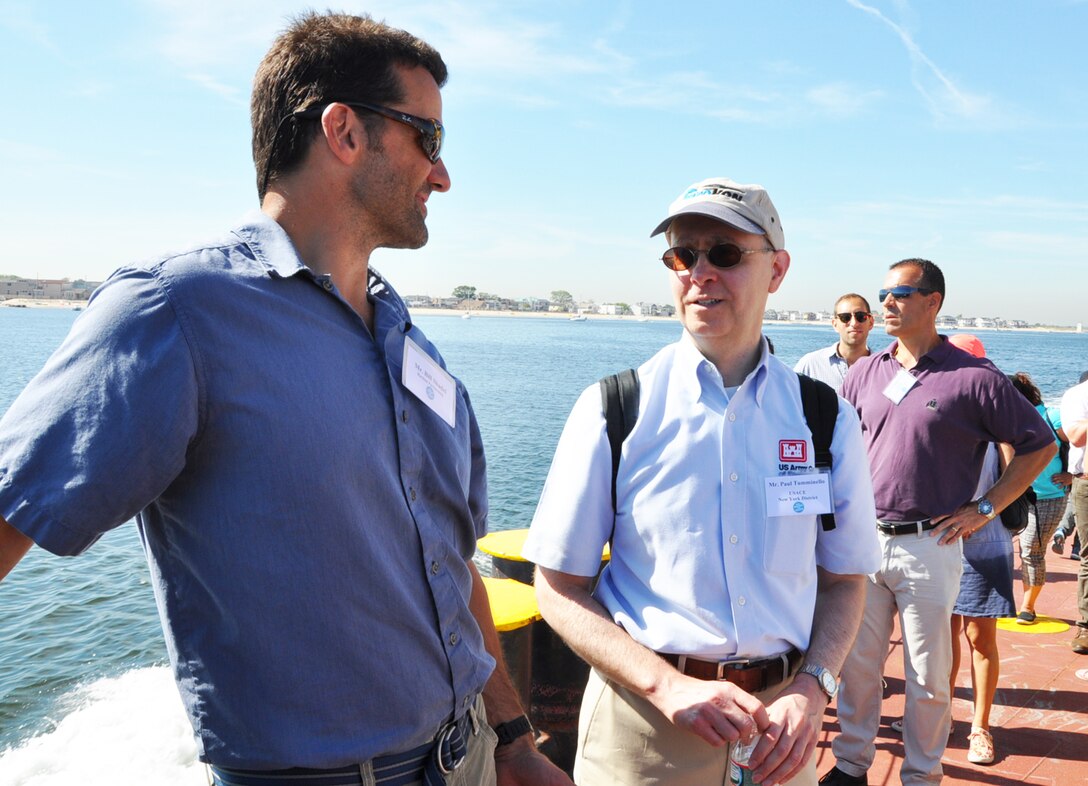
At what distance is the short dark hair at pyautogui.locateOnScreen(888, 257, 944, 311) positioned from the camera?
14.9 feet

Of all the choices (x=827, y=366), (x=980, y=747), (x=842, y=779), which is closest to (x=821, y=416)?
(x=842, y=779)

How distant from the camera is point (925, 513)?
13.8 feet

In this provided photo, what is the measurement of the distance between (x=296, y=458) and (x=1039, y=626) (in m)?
7.11

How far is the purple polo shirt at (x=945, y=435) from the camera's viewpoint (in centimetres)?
420

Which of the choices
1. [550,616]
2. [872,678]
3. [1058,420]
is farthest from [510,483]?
[550,616]

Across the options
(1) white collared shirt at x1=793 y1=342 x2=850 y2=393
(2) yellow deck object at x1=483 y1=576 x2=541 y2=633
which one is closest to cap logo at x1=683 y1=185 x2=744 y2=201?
(2) yellow deck object at x1=483 y1=576 x2=541 y2=633

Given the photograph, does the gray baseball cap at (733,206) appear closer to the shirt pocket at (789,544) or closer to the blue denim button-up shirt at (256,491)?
the shirt pocket at (789,544)

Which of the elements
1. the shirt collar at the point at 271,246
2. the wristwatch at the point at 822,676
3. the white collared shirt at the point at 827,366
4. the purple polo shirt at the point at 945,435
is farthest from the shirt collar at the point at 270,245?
the white collared shirt at the point at 827,366

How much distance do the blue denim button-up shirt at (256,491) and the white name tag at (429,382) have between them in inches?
2.8

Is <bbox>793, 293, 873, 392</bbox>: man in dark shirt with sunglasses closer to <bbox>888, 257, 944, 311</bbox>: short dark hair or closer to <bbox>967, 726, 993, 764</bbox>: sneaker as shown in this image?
<bbox>888, 257, 944, 311</bbox>: short dark hair

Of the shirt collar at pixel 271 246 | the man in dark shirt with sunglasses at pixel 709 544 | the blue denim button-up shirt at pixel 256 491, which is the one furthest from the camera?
the man in dark shirt with sunglasses at pixel 709 544

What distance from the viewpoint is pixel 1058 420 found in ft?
24.6

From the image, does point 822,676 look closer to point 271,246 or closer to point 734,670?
point 734,670

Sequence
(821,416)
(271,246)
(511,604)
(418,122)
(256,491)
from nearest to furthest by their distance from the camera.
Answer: (256,491), (271,246), (418,122), (821,416), (511,604)
